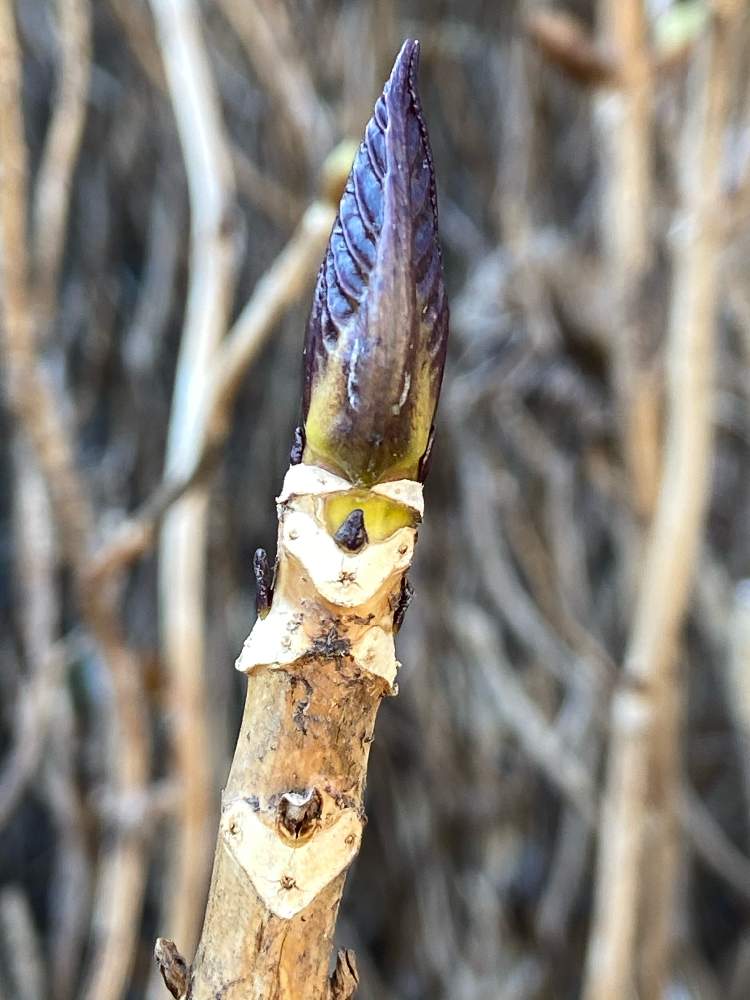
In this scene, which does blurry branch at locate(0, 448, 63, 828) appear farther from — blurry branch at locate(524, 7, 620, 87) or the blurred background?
blurry branch at locate(524, 7, 620, 87)

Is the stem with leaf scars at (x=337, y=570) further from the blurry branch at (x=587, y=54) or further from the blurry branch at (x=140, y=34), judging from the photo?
the blurry branch at (x=140, y=34)

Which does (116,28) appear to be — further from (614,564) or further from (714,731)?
(714,731)

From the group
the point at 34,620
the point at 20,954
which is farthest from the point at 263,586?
the point at 20,954

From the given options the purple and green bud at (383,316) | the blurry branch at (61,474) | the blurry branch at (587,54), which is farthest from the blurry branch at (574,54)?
the purple and green bud at (383,316)

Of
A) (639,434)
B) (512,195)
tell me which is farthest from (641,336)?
(512,195)

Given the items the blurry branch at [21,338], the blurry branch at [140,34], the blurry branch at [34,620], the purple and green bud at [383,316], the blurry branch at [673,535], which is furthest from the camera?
the blurry branch at [140,34]

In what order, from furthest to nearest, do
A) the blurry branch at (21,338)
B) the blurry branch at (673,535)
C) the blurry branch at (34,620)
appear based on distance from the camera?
the blurry branch at (34,620), the blurry branch at (673,535), the blurry branch at (21,338)

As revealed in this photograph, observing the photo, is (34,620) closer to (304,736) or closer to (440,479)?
(440,479)

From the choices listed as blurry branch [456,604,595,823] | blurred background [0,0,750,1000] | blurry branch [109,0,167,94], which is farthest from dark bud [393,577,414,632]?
blurry branch [109,0,167,94]
